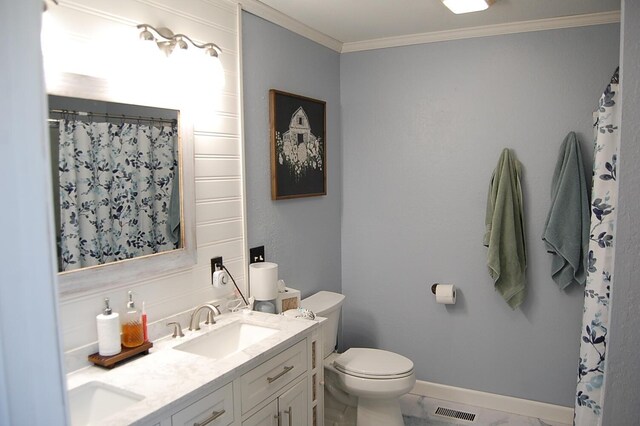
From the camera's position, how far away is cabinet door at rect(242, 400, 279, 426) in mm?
1850

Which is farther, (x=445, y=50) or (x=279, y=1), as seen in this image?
(x=445, y=50)

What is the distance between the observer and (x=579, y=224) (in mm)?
2824

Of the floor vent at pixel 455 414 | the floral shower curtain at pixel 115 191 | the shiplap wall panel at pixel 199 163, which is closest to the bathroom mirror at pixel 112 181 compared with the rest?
the floral shower curtain at pixel 115 191

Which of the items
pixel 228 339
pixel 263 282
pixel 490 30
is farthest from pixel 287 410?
pixel 490 30

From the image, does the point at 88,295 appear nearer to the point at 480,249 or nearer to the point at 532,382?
the point at 480,249

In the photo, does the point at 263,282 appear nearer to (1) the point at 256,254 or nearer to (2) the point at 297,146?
(1) the point at 256,254

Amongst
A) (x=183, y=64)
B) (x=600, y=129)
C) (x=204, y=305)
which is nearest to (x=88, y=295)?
(x=204, y=305)

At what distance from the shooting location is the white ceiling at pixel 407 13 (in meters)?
2.60

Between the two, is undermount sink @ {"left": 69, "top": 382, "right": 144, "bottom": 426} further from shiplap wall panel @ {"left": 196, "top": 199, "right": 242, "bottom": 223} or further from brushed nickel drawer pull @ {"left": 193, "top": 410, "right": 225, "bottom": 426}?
shiplap wall panel @ {"left": 196, "top": 199, "right": 242, "bottom": 223}

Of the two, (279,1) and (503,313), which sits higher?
(279,1)

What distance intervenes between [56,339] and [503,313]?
9.98 feet

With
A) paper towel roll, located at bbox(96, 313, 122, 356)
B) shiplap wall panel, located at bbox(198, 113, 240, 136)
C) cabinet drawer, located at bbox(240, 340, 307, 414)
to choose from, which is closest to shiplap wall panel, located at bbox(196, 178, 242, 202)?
shiplap wall panel, located at bbox(198, 113, 240, 136)

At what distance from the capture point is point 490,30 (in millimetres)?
3053

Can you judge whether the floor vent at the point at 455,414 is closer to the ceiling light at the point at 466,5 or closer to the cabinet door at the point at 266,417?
the cabinet door at the point at 266,417
